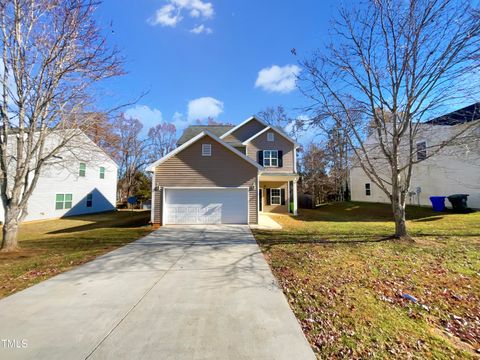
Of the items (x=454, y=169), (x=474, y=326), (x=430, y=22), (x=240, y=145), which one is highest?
(x=430, y=22)

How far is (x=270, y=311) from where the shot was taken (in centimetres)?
365

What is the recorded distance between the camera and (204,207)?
1322cm

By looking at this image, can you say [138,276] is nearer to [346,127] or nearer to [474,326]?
[474,326]

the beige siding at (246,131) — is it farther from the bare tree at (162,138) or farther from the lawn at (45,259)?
the bare tree at (162,138)

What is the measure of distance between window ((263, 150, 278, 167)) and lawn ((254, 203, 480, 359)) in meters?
11.0

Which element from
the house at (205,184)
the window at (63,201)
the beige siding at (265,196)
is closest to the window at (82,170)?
the window at (63,201)

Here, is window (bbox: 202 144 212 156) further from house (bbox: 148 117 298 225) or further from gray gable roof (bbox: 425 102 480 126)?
gray gable roof (bbox: 425 102 480 126)

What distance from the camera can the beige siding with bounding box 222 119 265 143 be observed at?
795 inches

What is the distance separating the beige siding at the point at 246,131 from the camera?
20188mm

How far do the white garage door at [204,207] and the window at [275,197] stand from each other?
20.3ft

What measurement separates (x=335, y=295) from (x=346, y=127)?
7.14m

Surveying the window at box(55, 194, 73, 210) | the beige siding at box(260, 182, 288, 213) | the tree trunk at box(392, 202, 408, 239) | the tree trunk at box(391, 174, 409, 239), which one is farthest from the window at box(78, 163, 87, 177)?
the tree trunk at box(392, 202, 408, 239)

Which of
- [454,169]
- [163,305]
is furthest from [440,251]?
[454,169]

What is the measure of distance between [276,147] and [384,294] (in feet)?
51.2
